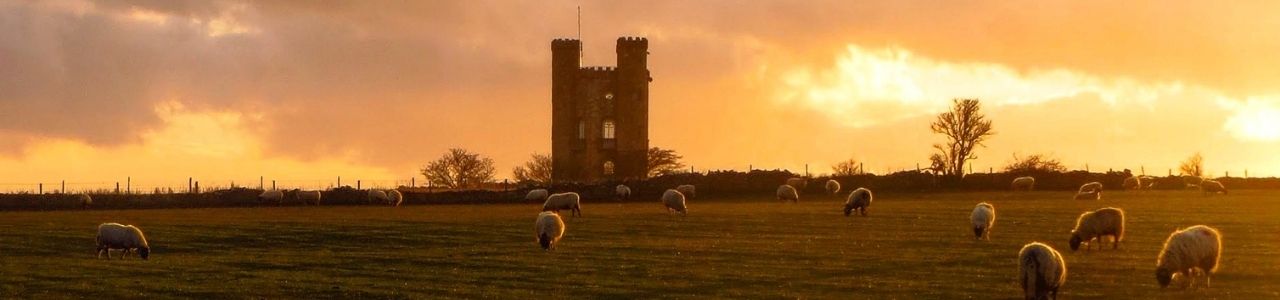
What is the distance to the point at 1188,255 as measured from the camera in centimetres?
2728

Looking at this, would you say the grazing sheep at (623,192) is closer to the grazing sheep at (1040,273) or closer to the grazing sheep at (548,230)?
the grazing sheep at (548,230)

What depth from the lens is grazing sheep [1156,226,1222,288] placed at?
2731 cm

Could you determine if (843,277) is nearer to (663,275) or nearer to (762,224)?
(663,275)

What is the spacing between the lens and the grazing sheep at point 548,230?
38.5m

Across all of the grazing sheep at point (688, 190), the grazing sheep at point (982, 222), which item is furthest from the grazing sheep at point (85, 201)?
the grazing sheep at point (982, 222)

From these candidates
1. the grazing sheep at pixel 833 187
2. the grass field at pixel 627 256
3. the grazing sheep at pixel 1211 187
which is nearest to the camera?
the grass field at pixel 627 256

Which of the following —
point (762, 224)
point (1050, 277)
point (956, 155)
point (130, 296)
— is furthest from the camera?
point (956, 155)

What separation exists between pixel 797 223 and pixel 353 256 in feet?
52.3

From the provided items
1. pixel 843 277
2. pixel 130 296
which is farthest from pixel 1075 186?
pixel 130 296

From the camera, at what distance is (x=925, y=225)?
155 feet

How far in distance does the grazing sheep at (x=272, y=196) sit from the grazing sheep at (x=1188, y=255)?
5811 centimetres

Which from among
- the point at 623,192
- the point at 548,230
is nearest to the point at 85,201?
the point at 623,192

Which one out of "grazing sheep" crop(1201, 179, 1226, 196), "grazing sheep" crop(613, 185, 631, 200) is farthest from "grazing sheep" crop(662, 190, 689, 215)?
"grazing sheep" crop(1201, 179, 1226, 196)

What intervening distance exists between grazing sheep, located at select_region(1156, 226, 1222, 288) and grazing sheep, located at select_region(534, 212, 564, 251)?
1522 centimetres
